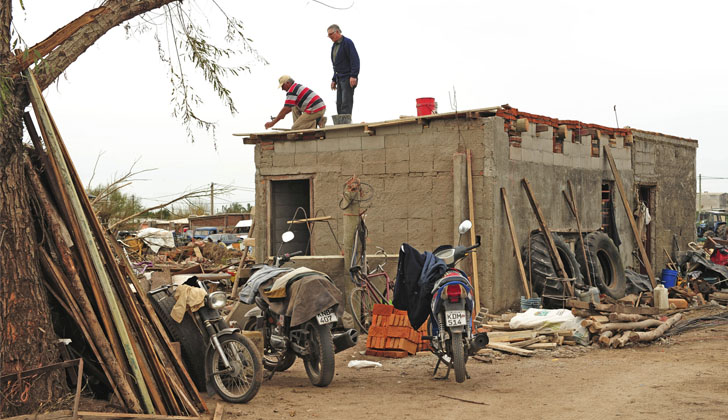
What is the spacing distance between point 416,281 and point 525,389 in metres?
1.50

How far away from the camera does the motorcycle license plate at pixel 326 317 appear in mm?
7129

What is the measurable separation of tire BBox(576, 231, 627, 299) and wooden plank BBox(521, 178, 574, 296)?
1.22m

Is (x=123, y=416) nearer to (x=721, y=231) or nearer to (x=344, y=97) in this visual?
(x=344, y=97)

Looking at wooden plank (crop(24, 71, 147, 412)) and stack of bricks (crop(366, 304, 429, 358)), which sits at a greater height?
wooden plank (crop(24, 71, 147, 412))

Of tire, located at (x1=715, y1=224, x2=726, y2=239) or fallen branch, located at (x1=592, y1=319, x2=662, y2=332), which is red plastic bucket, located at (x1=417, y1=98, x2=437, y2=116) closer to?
fallen branch, located at (x1=592, y1=319, x2=662, y2=332)

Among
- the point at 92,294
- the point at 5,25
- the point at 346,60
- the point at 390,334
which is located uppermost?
the point at 346,60

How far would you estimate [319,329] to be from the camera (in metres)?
7.16

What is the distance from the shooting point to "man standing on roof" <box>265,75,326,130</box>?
13844 millimetres

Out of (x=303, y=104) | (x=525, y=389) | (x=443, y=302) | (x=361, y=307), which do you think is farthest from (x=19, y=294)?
(x=303, y=104)

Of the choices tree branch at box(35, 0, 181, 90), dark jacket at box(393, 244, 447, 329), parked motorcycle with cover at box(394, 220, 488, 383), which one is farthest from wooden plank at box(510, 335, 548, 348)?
tree branch at box(35, 0, 181, 90)

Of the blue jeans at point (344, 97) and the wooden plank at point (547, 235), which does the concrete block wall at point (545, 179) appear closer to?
the wooden plank at point (547, 235)

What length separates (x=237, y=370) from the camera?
21.7 feet

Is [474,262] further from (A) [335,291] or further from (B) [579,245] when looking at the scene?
(A) [335,291]

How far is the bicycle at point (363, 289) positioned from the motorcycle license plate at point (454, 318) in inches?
111
